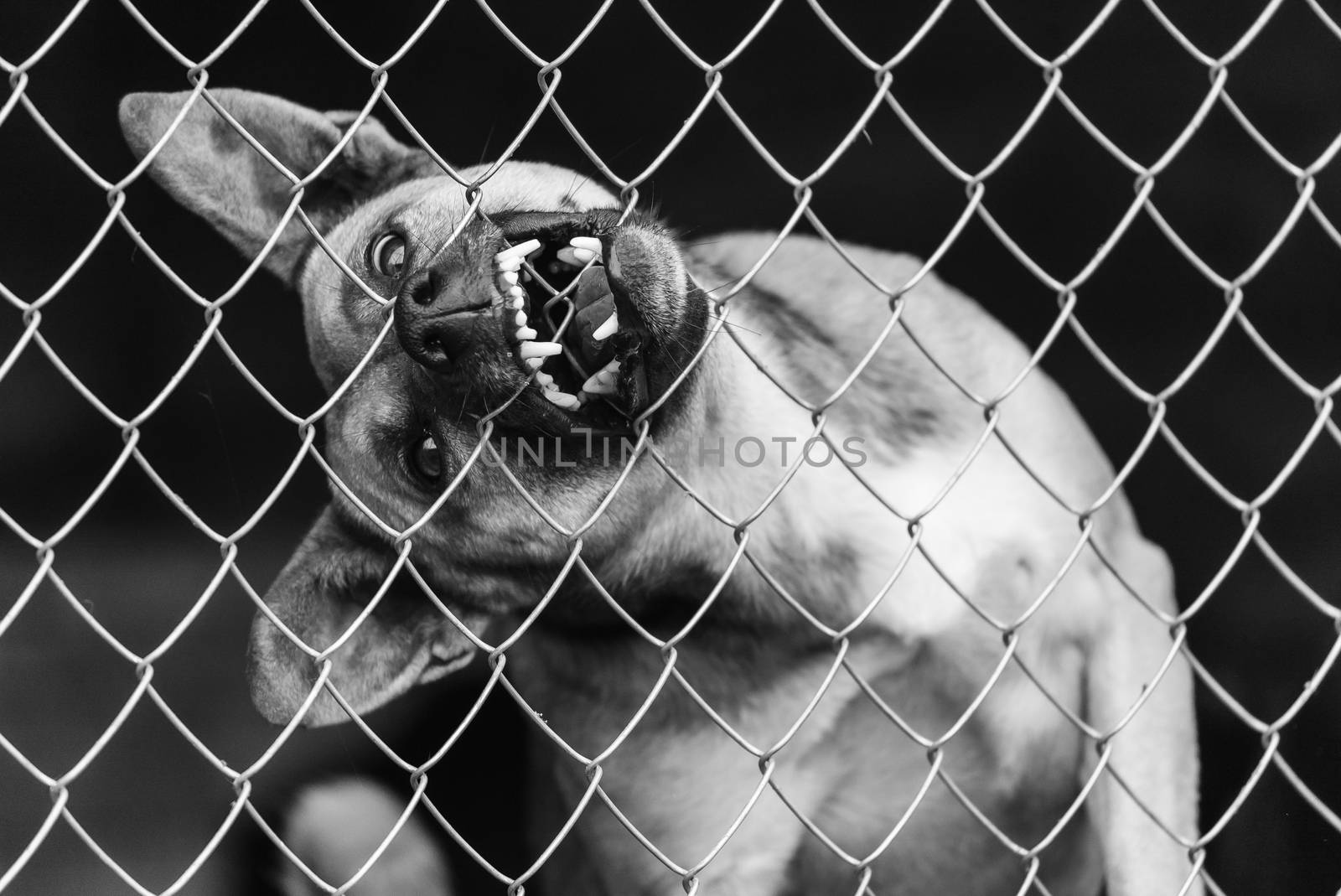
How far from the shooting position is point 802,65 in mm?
4965

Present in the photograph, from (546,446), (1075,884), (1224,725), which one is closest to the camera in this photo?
(546,446)

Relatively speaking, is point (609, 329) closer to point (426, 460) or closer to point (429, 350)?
point (429, 350)

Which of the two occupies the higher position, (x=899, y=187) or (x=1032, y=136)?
(x=1032, y=136)

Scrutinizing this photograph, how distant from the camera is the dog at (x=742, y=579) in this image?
108 inches

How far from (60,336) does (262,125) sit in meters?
2.01

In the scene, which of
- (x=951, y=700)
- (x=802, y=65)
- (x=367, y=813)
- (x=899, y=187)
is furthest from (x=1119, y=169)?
(x=367, y=813)

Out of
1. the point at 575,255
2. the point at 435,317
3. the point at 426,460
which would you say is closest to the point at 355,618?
the point at 426,460

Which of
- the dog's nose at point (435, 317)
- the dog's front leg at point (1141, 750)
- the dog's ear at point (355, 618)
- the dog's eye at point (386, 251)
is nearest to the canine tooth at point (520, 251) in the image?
the dog's nose at point (435, 317)

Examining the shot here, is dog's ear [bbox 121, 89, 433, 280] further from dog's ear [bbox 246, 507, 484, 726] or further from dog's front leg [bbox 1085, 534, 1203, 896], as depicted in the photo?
dog's front leg [bbox 1085, 534, 1203, 896]

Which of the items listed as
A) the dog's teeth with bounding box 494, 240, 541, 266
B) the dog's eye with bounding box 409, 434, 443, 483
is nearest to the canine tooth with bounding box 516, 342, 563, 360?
the dog's teeth with bounding box 494, 240, 541, 266

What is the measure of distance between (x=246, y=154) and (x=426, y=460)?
844mm

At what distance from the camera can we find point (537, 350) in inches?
85.1

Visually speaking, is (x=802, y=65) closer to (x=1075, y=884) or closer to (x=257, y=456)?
(x=257, y=456)

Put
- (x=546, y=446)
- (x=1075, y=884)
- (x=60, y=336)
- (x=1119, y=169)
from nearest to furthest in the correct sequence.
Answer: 1. (x=546, y=446)
2. (x=1075, y=884)
3. (x=60, y=336)
4. (x=1119, y=169)
